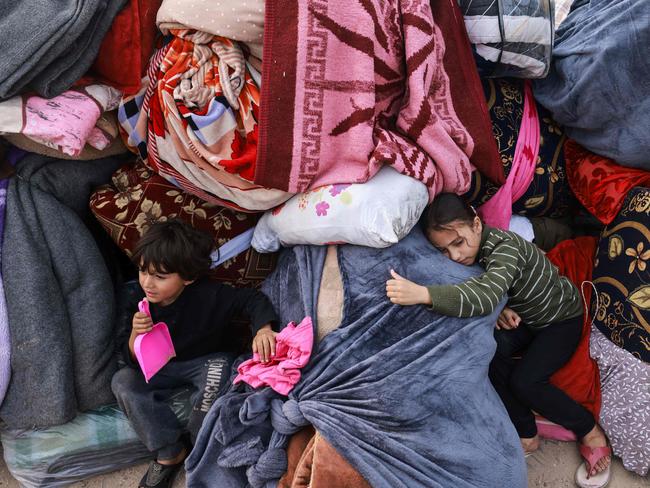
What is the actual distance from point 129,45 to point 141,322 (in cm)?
78

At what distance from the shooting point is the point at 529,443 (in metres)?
1.73

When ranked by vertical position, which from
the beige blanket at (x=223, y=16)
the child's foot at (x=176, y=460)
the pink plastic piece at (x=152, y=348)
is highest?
the beige blanket at (x=223, y=16)

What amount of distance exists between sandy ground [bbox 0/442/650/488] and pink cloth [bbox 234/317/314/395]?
18.6 inches

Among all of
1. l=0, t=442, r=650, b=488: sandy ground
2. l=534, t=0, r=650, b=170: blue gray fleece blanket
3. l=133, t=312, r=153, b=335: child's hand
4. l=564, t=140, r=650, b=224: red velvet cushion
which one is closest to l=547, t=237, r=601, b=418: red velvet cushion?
l=0, t=442, r=650, b=488: sandy ground

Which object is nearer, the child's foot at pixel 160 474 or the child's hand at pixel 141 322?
the child's hand at pixel 141 322

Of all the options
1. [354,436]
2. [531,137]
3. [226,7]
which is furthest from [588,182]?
[226,7]

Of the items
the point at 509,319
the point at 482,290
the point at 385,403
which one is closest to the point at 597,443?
the point at 509,319

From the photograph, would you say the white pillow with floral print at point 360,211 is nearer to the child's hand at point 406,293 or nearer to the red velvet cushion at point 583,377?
the child's hand at point 406,293

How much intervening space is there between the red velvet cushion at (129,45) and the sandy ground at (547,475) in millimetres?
1171

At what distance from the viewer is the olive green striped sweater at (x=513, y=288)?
148 cm

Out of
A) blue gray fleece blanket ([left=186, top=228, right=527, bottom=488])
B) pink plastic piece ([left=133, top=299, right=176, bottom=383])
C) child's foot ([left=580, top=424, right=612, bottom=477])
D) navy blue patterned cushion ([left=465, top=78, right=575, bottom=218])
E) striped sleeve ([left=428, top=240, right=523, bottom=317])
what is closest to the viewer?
blue gray fleece blanket ([left=186, top=228, right=527, bottom=488])

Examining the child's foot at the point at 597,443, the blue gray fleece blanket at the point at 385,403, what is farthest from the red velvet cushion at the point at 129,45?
the child's foot at the point at 597,443

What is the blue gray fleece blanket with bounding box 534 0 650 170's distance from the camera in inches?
64.7

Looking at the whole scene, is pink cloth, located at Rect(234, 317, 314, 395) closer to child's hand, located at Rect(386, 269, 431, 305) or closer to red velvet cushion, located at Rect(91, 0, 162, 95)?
child's hand, located at Rect(386, 269, 431, 305)
